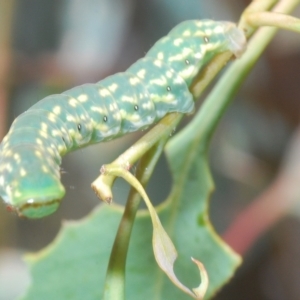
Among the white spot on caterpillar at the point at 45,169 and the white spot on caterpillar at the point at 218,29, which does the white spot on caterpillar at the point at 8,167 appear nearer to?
the white spot on caterpillar at the point at 45,169

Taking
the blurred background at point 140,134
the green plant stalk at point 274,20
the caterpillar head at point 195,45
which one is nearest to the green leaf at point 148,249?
the caterpillar head at point 195,45

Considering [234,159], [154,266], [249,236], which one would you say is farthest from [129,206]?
[234,159]

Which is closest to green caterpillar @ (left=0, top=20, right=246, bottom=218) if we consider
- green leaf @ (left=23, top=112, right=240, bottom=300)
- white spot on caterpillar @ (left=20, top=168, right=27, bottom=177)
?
white spot on caterpillar @ (left=20, top=168, right=27, bottom=177)

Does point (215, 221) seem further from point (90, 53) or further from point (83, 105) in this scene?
Result: point (83, 105)

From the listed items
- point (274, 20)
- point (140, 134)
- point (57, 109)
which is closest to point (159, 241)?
point (57, 109)

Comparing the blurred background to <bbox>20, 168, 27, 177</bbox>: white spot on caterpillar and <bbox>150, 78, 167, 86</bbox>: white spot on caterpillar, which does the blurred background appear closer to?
<bbox>150, 78, 167, 86</bbox>: white spot on caterpillar

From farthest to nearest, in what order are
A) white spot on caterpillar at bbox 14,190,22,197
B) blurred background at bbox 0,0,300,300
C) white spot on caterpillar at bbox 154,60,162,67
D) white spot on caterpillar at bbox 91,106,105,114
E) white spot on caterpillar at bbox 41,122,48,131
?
blurred background at bbox 0,0,300,300 < white spot on caterpillar at bbox 154,60,162,67 < white spot on caterpillar at bbox 91,106,105,114 < white spot on caterpillar at bbox 41,122,48,131 < white spot on caterpillar at bbox 14,190,22,197
